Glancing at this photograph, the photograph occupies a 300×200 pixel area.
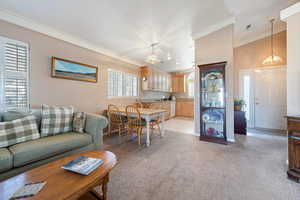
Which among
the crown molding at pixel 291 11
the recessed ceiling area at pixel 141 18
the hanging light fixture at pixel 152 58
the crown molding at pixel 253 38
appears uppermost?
the crown molding at pixel 253 38

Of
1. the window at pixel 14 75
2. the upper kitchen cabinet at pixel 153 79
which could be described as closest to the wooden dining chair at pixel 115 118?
the window at pixel 14 75

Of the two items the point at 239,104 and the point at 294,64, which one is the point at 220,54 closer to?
the point at 294,64

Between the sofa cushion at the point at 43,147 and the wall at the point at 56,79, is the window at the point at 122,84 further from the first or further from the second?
the sofa cushion at the point at 43,147

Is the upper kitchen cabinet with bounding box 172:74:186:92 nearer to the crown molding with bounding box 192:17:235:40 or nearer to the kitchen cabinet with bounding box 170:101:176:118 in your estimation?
the kitchen cabinet with bounding box 170:101:176:118

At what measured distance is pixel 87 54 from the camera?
315 centimetres

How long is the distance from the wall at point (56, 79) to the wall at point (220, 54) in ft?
8.76

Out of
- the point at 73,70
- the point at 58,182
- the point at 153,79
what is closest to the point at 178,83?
the point at 153,79

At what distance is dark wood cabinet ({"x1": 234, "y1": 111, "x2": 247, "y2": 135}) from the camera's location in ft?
11.7

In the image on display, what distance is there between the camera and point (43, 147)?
64.3 inches

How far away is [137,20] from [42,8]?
158cm

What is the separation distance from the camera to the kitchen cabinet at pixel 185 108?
649cm

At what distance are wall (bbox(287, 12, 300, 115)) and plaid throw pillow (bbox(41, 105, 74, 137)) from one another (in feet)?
12.2

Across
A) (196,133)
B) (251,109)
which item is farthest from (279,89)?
(196,133)

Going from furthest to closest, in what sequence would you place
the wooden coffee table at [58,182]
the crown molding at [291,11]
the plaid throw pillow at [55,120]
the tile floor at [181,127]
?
1. the tile floor at [181,127]
2. the plaid throw pillow at [55,120]
3. the crown molding at [291,11]
4. the wooden coffee table at [58,182]
